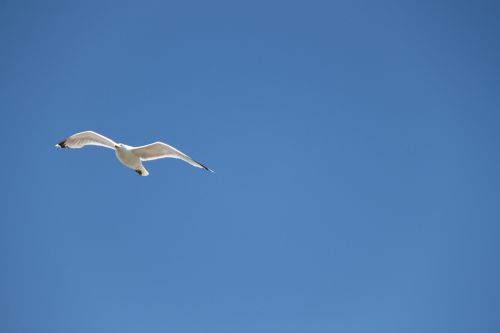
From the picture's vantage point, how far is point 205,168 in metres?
10.2

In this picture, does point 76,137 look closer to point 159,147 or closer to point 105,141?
point 105,141

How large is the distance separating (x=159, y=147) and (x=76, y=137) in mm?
1955

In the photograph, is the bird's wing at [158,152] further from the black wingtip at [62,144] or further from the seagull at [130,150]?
the black wingtip at [62,144]

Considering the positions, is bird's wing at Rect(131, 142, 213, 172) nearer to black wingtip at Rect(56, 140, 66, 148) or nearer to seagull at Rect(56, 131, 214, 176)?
seagull at Rect(56, 131, 214, 176)

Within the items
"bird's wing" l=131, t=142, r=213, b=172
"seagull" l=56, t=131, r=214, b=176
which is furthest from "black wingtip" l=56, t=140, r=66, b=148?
"bird's wing" l=131, t=142, r=213, b=172

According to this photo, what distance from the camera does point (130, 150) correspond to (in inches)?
426

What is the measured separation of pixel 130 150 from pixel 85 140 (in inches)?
45.3

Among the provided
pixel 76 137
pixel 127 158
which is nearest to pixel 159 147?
pixel 127 158

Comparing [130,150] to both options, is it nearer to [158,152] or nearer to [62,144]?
[158,152]

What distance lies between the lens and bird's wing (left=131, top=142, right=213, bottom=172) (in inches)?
421

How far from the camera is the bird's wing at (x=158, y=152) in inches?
421

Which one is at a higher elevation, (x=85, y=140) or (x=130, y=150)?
(x=85, y=140)

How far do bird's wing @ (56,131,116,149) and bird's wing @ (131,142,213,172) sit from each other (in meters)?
0.67

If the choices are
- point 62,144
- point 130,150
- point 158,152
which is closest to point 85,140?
point 62,144
